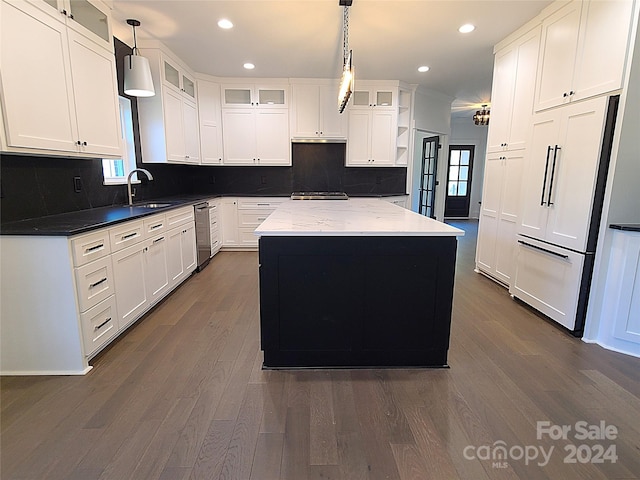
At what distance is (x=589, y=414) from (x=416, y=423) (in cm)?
94

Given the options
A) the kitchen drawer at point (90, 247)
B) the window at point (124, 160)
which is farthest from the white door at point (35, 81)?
the window at point (124, 160)

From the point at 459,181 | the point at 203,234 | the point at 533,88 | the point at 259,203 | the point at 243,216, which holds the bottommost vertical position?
the point at 203,234

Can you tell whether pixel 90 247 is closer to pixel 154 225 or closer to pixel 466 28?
pixel 154 225

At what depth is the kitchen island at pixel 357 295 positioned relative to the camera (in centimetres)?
206

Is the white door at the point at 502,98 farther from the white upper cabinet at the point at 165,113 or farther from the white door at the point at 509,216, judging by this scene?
the white upper cabinet at the point at 165,113

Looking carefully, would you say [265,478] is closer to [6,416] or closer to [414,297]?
[414,297]

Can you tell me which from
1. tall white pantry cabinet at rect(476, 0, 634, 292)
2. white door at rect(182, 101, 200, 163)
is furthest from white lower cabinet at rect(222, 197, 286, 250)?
tall white pantry cabinet at rect(476, 0, 634, 292)

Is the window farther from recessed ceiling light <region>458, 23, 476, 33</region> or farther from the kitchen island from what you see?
recessed ceiling light <region>458, 23, 476, 33</region>

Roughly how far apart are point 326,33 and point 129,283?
9.95ft

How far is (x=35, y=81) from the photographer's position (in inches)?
80.9

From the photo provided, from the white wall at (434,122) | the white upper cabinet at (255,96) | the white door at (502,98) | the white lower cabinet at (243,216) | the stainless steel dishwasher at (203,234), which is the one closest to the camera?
the white door at (502,98)

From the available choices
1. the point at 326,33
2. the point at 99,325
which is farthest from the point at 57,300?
the point at 326,33

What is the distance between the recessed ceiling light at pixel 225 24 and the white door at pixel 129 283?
2240mm

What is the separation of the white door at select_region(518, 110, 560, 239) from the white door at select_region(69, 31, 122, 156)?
3.73 meters
